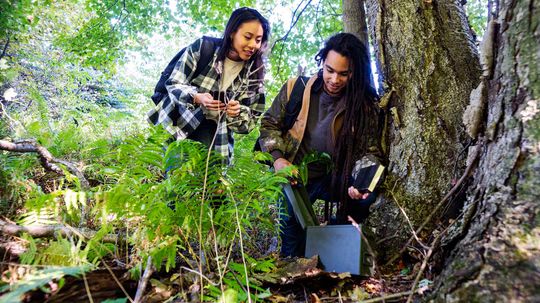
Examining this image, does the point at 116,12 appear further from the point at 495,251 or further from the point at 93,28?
the point at 495,251

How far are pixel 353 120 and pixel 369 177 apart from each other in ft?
1.54

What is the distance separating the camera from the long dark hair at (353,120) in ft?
8.89

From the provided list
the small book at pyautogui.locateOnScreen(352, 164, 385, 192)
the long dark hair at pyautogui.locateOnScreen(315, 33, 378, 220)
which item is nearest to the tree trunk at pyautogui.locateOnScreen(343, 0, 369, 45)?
the long dark hair at pyautogui.locateOnScreen(315, 33, 378, 220)

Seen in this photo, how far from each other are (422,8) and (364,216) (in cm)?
164

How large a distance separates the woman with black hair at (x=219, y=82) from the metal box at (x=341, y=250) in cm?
99

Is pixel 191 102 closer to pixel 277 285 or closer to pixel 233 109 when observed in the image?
pixel 233 109

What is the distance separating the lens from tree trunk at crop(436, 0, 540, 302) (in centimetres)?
109

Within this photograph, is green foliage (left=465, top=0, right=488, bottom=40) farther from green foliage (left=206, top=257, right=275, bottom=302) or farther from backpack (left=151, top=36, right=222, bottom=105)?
green foliage (left=206, top=257, right=275, bottom=302)

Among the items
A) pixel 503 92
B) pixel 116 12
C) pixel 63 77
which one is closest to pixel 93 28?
pixel 116 12

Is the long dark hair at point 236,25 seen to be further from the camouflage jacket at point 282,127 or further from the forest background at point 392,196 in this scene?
the forest background at point 392,196

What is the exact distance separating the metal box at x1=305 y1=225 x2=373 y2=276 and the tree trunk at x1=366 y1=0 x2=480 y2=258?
466mm

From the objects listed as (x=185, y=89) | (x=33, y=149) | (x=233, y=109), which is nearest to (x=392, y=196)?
(x=233, y=109)

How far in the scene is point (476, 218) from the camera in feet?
4.65

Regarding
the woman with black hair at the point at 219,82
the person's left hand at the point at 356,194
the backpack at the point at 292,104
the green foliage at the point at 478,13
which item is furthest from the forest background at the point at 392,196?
the green foliage at the point at 478,13
